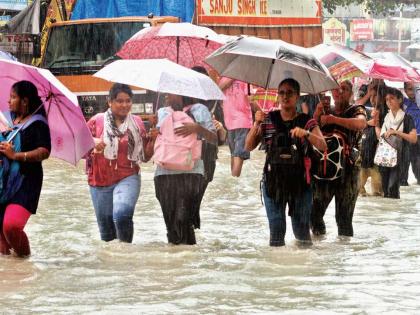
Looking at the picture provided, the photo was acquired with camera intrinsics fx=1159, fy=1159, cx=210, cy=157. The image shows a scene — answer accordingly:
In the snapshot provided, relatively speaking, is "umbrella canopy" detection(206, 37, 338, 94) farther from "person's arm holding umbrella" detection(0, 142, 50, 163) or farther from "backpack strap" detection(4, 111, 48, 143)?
"person's arm holding umbrella" detection(0, 142, 50, 163)

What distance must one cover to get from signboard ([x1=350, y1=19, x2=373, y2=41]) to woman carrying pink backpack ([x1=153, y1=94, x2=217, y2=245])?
7553cm

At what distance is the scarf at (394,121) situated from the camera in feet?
49.3

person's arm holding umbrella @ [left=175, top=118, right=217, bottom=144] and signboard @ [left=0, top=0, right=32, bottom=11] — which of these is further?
signboard @ [left=0, top=0, right=32, bottom=11]

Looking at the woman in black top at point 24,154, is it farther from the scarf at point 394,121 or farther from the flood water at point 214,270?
the scarf at point 394,121

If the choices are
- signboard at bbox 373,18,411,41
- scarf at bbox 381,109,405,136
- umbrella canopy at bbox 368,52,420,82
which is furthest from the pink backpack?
signboard at bbox 373,18,411,41

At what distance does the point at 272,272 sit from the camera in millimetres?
9117

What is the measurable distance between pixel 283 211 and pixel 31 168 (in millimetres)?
2053

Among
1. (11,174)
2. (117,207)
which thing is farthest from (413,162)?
(11,174)

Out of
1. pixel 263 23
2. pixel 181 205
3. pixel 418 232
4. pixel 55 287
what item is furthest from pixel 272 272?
pixel 263 23

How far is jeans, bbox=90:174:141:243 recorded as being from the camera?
9375 millimetres

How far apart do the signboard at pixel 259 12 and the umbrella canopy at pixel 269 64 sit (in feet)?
40.6

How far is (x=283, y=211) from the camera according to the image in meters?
9.34

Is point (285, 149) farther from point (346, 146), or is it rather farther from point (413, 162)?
point (413, 162)

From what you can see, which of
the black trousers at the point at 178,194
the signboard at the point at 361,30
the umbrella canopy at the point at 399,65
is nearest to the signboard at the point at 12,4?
the umbrella canopy at the point at 399,65
